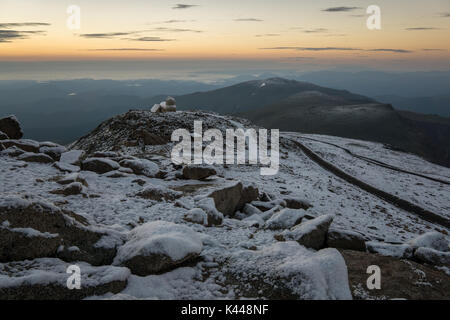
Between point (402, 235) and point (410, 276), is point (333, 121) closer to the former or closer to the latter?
point (402, 235)

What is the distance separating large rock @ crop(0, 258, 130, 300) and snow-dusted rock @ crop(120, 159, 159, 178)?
1111 cm

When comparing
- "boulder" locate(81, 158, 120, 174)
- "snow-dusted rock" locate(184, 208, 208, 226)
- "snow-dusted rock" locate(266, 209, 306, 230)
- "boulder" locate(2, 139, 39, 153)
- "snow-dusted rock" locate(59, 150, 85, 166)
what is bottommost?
"snow-dusted rock" locate(266, 209, 306, 230)

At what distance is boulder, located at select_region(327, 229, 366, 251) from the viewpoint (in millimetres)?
10469

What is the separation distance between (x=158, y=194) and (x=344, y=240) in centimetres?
911

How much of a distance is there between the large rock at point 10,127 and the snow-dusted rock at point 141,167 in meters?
10.3

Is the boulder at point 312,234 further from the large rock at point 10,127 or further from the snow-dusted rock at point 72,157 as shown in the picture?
the large rock at point 10,127

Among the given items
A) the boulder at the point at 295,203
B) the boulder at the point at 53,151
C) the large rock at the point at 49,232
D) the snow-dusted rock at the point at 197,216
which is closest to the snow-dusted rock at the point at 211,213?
the snow-dusted rock at the point at 197,216

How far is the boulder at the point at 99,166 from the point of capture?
17875mm

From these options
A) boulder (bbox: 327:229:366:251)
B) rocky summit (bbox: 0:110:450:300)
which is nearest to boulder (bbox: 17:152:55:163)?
rocky summit (bbox: 0:110:450:300)

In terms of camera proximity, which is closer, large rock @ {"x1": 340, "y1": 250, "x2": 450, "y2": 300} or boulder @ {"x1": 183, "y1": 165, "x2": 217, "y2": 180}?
large rock @ {"x1": 340, "y1": 250, "x2": 450, "y2": 300}

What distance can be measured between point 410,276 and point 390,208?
2243cm

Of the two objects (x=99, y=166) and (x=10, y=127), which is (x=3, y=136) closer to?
(x=10, y=127)

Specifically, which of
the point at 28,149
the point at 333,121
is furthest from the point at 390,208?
the point at 333,121

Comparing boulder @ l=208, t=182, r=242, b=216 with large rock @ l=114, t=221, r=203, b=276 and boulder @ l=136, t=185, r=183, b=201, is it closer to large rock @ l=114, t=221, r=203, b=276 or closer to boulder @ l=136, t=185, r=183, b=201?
boulder @ l=136, t=185, r=183, b=201
